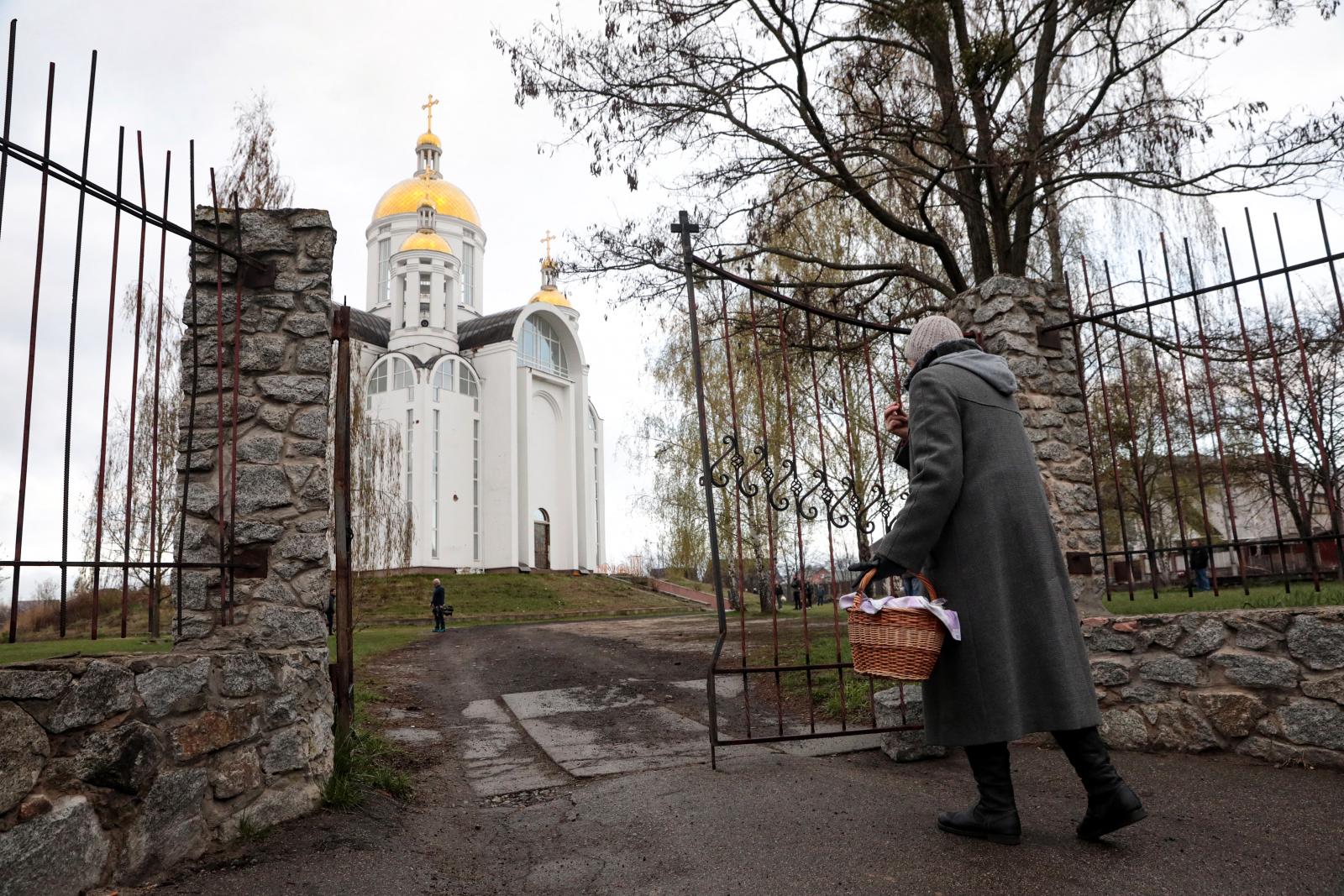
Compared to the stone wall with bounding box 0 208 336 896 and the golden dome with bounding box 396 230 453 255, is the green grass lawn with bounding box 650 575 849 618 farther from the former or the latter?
the stone wall with bounding box 0 208 336 896

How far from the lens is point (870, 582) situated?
333 cm

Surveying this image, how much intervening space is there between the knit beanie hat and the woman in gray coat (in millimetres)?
260

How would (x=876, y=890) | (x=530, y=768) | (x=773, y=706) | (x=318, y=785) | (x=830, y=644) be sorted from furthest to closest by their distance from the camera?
(x=830, y=644), (x=773, y=706), (x=530, y=768), (x=318, y=785), (x=876, y=890)

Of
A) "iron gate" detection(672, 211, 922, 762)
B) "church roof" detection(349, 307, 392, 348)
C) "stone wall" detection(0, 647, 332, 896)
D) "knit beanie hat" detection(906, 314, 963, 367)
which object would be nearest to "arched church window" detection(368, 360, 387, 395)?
"church roof" detection(349, 307, 392, 348)

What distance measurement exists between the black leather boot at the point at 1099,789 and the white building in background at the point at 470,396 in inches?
1207

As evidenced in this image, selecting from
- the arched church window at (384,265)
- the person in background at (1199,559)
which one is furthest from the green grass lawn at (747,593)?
the arched church window at (384,265)

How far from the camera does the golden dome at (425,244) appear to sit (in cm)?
3944

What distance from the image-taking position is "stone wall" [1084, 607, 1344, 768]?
397cm

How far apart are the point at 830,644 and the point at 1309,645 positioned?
22.5ft

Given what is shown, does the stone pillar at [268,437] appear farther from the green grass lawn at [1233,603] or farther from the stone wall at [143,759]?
the green grass lawn at [1233,603]

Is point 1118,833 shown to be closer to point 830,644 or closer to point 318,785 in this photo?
point 318,785

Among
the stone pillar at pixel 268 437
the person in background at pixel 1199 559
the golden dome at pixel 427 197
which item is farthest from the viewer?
the golden dome at pixel 427 197

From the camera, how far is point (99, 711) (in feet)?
9.82

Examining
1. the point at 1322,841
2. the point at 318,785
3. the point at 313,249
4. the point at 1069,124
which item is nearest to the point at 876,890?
the point at 1322,841
